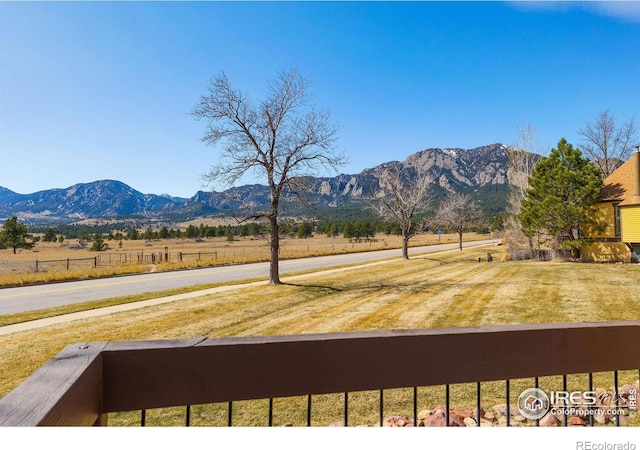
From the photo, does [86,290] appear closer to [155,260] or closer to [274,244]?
[274,244]

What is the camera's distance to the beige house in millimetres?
22766

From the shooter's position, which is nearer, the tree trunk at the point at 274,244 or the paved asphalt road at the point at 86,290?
the paved asphalt road at the point at 86,290

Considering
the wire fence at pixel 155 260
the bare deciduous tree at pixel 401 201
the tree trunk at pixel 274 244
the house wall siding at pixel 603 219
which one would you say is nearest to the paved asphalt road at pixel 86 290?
the tree trunk at pixel 274 244

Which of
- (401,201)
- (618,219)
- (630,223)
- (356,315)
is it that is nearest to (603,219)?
(618,219)

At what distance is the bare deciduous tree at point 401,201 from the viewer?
1187 inches

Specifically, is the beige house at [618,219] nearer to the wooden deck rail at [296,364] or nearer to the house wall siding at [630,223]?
the house wall siding at [630,223]

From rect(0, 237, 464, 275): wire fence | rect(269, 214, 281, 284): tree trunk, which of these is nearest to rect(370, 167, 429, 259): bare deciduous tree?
rect(0, 237, 464, 275): wire fence

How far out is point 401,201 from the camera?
30359mm

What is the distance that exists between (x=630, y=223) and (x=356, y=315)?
807 inches

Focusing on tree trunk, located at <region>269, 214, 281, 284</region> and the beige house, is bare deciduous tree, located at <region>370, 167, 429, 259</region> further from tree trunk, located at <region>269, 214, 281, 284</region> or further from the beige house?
tree trunk, located at <region>269, 214, 281, 284</region>

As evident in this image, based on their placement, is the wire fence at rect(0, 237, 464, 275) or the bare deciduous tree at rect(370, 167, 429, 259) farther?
the bare deciduous tree at rect(370, 167, 429, 259)

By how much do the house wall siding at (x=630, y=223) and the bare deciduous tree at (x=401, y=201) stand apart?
12.4m

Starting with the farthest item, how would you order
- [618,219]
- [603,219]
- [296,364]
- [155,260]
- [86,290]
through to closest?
[155,260], [603,219], [618,219], [86,290], [296,364]

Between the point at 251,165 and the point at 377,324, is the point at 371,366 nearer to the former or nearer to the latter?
the point at 377,324
